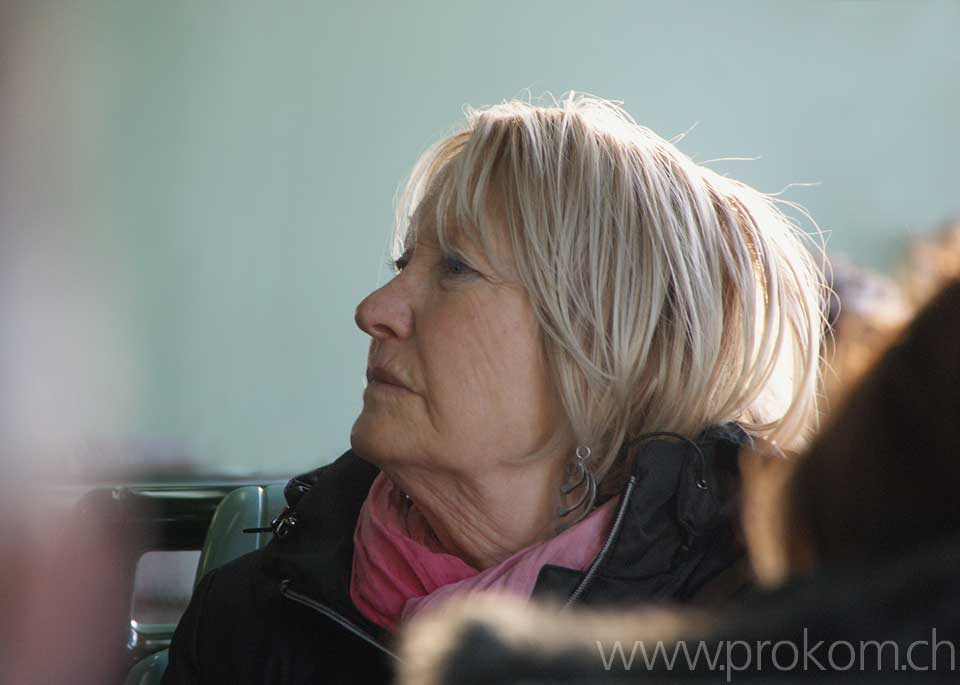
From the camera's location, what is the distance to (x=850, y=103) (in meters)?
2.65

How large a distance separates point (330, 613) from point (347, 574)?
52 millimetres

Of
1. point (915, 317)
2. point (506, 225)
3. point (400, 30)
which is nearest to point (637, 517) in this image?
point (506, 225)

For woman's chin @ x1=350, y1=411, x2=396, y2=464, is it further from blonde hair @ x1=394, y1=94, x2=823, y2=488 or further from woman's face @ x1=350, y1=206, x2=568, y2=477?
blonde hair @ x1=394, y1=94, x2=823, y2=488

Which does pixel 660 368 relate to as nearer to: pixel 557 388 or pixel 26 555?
pixel 557 388

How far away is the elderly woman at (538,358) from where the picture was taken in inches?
45.0

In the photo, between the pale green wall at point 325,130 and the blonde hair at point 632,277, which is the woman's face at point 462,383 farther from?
the pale green wall at point 325,130

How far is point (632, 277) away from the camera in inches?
45.6

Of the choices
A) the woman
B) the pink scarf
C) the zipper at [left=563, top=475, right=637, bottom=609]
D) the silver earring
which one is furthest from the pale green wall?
the woman

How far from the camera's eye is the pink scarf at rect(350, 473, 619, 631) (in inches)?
41.5

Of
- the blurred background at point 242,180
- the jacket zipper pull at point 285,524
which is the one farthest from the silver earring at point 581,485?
the blurred background at point 242,180

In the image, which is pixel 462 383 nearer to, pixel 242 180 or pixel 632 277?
pixel 632 277

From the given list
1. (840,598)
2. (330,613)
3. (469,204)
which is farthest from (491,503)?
(840,598)

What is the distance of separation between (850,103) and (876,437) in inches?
101

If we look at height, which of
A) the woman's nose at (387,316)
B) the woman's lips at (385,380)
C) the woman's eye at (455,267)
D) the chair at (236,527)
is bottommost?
the chair at (236,527)
